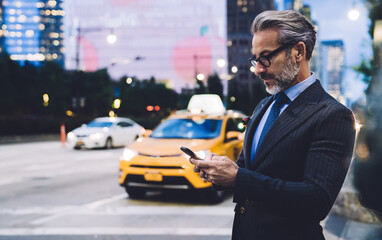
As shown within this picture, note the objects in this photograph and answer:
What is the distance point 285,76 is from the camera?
2023 millimetres

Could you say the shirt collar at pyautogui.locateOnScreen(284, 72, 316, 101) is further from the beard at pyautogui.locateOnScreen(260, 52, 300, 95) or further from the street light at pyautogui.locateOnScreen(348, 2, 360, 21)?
the street light at pyautogui.locateOnScreen(348, 2, 360, 21)

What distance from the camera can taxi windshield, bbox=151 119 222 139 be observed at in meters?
9.20

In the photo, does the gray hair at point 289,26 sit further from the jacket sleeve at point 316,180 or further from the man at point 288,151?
the jacket sleeve at point 316,180

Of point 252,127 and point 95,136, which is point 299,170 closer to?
point 252,127

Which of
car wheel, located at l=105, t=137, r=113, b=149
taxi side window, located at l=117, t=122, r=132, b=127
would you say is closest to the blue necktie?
car wheel, located at l=105, t=137, r=113, b=149

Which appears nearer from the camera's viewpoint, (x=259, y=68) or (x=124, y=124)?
(x=259, y=68)

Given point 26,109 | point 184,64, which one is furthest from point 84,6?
point 26,109

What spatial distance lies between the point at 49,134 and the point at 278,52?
35.3 metres

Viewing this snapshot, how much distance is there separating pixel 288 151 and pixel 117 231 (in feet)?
16.3

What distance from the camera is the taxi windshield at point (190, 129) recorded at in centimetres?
920

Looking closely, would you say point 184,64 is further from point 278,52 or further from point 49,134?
point 278,52

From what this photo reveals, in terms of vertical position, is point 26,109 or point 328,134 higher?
point 328,134

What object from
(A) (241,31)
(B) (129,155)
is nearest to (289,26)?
(B) (129,155)

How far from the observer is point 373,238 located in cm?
321
